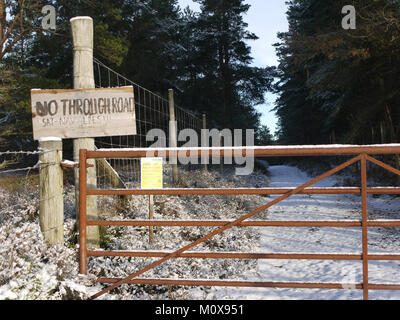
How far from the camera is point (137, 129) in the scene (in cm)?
2083

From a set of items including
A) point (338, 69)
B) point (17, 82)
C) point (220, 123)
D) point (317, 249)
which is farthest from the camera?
point (220, 123)

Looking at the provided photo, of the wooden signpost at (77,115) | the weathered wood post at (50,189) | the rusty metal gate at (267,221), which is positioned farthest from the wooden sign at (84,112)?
the rusty metal gate at (267,221)

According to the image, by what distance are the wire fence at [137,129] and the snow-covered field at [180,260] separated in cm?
86

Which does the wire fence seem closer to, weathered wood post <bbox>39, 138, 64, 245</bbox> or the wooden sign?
the wooden sign

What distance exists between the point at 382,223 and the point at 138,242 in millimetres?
3993

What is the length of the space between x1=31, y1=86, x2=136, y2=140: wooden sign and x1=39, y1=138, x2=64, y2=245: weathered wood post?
318 mm

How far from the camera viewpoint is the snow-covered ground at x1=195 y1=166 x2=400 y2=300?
16.2 feet

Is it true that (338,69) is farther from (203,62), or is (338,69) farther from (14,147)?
(14,147)

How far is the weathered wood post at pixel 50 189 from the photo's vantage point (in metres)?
4.38

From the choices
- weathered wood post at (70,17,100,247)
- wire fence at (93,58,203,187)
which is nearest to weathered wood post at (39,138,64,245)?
weathered wood post at (70,17,100,247)
